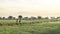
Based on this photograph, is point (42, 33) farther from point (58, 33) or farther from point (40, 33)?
point (58, 33)

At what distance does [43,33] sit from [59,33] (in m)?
3.49

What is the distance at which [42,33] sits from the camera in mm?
31031

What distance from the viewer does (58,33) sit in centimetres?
3083

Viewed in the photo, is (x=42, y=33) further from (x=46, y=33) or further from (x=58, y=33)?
(x=58, y=33)

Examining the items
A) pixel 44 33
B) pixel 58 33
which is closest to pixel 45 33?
pixel 44 33

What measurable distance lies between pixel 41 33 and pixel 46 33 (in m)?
1.11

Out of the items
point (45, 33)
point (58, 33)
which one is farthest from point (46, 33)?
point (58, 33)

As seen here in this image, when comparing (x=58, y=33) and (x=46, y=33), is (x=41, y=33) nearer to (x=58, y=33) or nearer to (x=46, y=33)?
(x=46, y=33)

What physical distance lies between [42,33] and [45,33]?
0.66 meters

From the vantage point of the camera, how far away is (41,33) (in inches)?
1219

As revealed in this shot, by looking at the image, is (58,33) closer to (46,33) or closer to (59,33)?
(59,33)

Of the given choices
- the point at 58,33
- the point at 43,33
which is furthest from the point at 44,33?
the point at 58,33

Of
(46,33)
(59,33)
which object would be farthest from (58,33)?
(46,33)

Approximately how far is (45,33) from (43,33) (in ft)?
1.44
